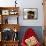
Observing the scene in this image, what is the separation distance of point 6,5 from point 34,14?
113cm

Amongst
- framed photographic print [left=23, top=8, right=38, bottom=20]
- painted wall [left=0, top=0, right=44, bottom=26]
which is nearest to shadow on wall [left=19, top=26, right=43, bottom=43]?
painted wall [left=0, top=0, right=44, bottom=26]

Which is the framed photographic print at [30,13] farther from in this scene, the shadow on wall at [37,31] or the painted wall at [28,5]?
the shadow on wall at [37,31]

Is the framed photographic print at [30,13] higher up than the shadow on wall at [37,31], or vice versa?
the framed photographic print at [30,13]

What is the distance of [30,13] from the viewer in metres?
5.99

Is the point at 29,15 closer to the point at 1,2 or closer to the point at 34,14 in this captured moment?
the point at 34,14

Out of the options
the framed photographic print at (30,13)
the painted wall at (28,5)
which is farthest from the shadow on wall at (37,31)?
the framed photographic print at (30,13)

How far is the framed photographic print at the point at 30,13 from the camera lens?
599cm

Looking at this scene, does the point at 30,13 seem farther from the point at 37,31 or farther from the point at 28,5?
the point at 37,31

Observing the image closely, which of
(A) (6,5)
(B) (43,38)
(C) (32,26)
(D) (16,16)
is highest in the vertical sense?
(A) (6,5)

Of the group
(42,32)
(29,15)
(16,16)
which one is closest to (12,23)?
(16,16)

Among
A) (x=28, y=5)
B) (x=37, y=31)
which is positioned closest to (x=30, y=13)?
(x=28, y=5)

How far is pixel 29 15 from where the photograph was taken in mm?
6004

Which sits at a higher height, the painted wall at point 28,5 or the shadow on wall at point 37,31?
the painted wall at point 28,5

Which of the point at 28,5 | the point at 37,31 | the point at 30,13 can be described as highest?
the point at 28,5
